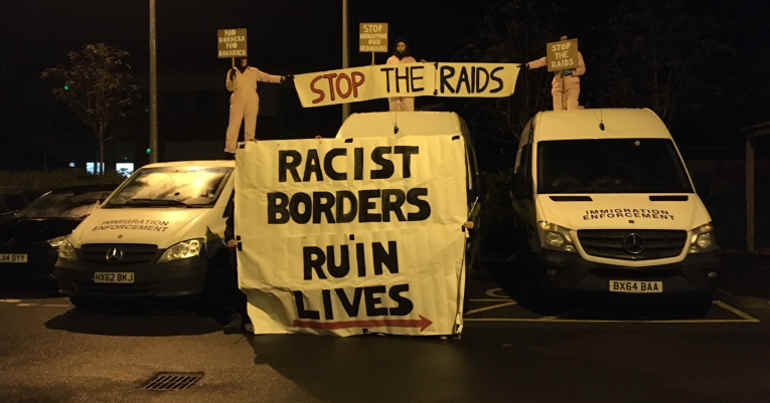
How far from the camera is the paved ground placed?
5.47 meters

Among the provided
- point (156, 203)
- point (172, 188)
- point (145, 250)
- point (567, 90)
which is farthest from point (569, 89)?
point (145, 250)

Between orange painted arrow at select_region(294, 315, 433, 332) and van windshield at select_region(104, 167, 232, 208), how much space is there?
7.29 feet

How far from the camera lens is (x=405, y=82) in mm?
9289

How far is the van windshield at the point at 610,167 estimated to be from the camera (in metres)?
8.83

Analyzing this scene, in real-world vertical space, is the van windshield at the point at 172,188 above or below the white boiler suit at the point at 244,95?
below

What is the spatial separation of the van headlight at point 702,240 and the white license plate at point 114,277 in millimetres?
6089

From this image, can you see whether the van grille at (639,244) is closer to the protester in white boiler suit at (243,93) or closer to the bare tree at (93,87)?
the protester in white boiler suit at (243,93)

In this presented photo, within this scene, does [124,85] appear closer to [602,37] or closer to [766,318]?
[602,37]

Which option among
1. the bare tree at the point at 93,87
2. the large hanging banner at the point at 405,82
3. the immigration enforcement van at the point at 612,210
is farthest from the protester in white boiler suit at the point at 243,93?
the bare tree at the point at 93,87

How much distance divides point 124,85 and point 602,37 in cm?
1735

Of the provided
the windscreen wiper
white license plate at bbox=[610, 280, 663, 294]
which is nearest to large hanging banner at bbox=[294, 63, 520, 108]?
the windscreen wiper

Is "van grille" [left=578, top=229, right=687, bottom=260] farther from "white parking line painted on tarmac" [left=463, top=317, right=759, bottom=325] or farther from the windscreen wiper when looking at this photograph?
the windscreen wiper

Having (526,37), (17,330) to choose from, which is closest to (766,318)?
(17,330)

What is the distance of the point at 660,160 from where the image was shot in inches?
359
